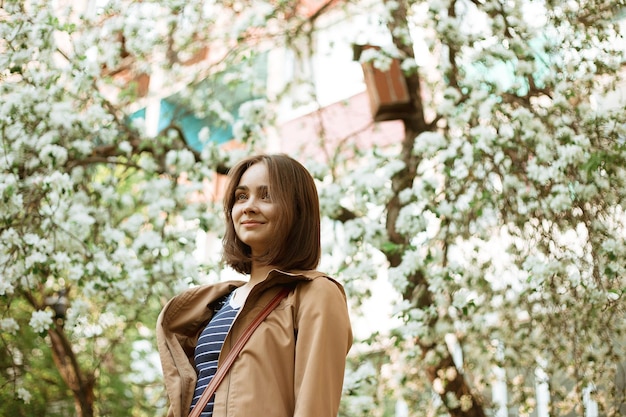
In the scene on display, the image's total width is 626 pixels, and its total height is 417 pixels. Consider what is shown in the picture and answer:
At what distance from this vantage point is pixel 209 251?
32.8 ft

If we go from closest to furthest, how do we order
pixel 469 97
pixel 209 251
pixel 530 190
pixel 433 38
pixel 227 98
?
pixel 530 190
pixel 469 97
pixel 433 38
pixel 227 98
pixel 209 251

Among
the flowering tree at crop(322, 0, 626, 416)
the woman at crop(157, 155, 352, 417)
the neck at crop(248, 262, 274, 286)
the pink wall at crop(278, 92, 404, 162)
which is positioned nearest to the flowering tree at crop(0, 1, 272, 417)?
the flowering tree at crop(322, 0, 626, 416)

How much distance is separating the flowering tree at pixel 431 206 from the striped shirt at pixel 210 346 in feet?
5.79

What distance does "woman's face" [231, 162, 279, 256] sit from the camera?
2576mm

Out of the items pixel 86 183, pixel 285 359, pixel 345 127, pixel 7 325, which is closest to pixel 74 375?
pixel 86 183

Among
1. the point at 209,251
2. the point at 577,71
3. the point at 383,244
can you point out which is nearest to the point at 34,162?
the point at 383,244

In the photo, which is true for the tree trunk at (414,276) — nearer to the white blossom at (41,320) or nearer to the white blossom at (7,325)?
the white blossom at (41,320)

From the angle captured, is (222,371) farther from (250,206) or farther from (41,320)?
(41,320)

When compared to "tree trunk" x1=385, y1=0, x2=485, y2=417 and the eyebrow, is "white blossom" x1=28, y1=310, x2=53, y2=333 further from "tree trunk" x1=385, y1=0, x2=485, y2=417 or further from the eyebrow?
Answer: "tree trunk" x1=385, y1=0, x2=485, y2=417

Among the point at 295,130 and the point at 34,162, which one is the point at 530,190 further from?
the point at 295,130

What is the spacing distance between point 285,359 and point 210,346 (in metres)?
0.32

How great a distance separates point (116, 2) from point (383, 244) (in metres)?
2.56

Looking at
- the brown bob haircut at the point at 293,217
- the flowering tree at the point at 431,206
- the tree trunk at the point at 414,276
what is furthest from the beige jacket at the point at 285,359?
the tree trunk at the point at 414,276

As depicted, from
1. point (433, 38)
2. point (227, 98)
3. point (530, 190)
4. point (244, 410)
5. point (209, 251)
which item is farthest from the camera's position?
point (209, 251)
